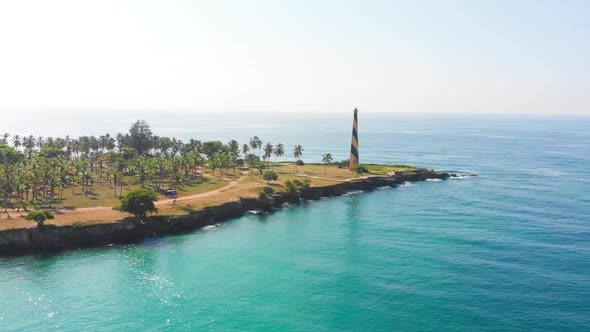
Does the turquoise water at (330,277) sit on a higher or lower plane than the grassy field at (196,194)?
lower

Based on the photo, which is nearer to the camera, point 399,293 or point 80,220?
point 399,293

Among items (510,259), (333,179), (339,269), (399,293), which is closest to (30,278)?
(339,269)

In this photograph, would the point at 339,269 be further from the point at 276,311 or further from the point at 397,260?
the point at 276,311

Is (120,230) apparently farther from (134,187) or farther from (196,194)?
(134,187)

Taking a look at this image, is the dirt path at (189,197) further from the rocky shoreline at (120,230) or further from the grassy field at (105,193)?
the rocky shoreline at (120,230)

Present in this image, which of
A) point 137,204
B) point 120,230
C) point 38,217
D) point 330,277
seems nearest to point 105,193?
point 137,204

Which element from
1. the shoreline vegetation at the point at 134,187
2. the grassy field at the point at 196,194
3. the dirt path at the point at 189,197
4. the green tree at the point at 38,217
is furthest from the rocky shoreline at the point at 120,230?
the dirt path at the point at 189,197
